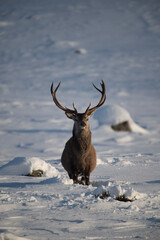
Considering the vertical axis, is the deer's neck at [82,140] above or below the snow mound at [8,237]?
below

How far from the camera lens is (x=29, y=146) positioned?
19.8m

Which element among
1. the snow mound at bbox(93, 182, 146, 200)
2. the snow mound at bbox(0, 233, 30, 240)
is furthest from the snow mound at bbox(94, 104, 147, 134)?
the snow mound at bbox(0, 233, 30, 240)

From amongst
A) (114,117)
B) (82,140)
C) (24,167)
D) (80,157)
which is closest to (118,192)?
(80,157)

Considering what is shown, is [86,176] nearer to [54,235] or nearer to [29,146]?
[54,235]

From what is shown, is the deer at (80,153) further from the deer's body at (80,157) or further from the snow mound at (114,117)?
the snow mound at (114,117)

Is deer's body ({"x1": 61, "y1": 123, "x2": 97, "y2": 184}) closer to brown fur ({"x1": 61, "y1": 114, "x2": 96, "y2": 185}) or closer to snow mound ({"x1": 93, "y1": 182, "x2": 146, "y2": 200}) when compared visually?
brown fur ({"x1": 61, "y1": 114, "x2": 96, "y2": 185})

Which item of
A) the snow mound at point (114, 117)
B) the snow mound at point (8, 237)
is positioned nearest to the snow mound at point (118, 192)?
the snow mound at point (8, 237)

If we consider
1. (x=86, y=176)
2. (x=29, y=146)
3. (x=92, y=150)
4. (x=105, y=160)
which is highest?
(x=92, y=150)

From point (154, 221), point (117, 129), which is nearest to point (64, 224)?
point (154, 221)

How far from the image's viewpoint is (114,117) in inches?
893

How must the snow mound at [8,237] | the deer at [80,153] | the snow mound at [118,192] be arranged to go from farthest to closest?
the deer at [80,153], the snow mound at [118,192], the snow mound at [8,237]

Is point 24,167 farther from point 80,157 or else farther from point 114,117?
point 114,117

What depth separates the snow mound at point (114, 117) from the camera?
73.9 feet

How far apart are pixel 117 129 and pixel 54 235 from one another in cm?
1965
